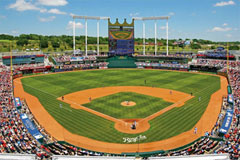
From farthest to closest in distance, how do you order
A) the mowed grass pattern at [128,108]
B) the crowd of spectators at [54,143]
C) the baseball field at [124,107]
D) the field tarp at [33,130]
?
the mowed grass pattern at [128,108]
the baseball field at [124,107]
the field tarp at [33,130]
the crowd of spectators at [54,143]

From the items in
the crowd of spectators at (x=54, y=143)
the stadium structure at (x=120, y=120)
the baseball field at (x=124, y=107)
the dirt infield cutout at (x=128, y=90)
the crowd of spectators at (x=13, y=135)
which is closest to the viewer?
the crowd of spectators at (x=54, y=143)

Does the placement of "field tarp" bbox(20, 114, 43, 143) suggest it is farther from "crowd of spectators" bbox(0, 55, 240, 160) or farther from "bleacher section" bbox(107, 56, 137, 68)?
"bleacher section" bbox(107, 56, 137, 68)

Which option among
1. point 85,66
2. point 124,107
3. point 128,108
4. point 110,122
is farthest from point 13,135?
point 85,66

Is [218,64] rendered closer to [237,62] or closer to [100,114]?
[237,62]

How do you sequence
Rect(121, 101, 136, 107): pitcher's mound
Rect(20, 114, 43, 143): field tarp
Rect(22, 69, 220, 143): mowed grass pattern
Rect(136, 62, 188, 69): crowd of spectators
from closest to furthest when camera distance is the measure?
1. Rect(20, 114, 43, 143): field tarp
2. Rect(22, 69, 220, 143): mowed grass pattern
3. Rect(121, 101, 136, 107): pitcher's mound
4. Rect(136, 62, 188, 69): crowd of spectators

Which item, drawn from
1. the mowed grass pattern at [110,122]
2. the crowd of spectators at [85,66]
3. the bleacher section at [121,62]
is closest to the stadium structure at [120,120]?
the mowed grass pattern at [110,122]

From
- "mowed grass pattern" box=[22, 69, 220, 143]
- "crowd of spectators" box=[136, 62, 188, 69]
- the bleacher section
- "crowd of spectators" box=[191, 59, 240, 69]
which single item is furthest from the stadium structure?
the bleacher section

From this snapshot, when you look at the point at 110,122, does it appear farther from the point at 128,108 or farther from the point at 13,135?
the point at 13,135

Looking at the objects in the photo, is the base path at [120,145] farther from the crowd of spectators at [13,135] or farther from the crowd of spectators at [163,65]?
the crowd of spectators at [163,65]
